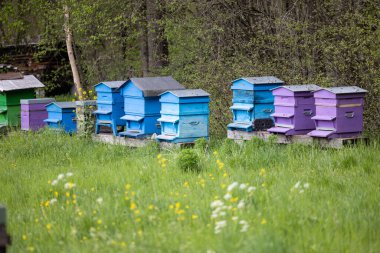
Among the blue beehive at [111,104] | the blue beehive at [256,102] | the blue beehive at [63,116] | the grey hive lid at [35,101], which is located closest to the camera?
the blue beehive at [256,102]

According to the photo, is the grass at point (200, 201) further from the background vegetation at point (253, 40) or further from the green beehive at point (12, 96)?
the green beehive at point (12, 96)

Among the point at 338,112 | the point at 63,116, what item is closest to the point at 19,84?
the point at 63,116

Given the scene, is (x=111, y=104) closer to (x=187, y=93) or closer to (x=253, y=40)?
(x=187, y=93)

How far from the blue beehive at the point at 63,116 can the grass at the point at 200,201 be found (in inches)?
100

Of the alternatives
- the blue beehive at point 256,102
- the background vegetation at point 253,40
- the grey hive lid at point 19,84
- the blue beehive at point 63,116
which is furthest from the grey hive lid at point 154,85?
the grey hive lid at point 19,84

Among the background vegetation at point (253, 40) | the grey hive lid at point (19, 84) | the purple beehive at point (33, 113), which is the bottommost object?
the purple beehive at point (33, 113)

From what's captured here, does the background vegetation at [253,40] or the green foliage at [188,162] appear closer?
the green foliage at [188,162]

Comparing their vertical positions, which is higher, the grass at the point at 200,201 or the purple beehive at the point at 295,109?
the purple beehive at the point at 295,109

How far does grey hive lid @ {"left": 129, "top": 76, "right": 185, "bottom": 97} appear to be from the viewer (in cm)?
1166

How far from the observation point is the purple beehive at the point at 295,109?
10859 mm

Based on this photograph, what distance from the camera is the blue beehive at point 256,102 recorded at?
1149cm

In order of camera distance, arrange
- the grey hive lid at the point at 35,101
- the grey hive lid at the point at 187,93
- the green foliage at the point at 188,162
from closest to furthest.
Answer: the green foliage at the point at 188,162
the grey hive lid at the point at 187,93
the grey hive lid at the point at 35,101

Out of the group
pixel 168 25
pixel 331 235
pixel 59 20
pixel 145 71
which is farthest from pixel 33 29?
pixel 331 235

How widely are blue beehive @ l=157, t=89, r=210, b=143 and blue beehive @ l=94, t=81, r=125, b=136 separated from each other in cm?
155
